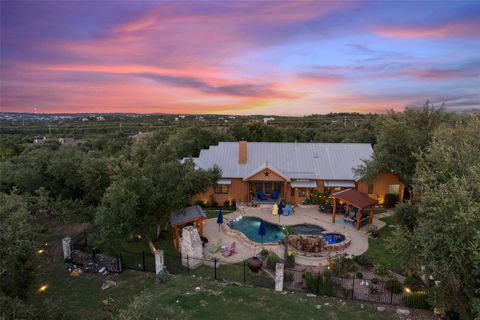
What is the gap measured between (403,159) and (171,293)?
782 inches

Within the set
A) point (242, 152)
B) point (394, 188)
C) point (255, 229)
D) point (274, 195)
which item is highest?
point (242, 152)

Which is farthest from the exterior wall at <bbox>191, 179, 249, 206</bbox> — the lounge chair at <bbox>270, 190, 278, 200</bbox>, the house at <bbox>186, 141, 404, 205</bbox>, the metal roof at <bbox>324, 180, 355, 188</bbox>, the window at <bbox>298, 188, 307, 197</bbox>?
the metal roof at <bbox>324, 180, 355, 188</bbox>

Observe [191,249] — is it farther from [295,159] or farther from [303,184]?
[295,159]

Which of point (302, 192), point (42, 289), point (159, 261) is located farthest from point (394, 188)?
point (42, 289)

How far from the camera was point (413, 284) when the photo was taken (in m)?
14.2

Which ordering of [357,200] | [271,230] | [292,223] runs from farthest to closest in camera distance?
[292,223]
[271,230]
[357,200]

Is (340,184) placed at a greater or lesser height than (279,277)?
greater

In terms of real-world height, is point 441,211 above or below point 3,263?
A: above

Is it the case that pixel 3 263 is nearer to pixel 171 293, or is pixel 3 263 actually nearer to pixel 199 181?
pixel 171 293

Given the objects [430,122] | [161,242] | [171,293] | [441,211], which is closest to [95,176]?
[161,242]

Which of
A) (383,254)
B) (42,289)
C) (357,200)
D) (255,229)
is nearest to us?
(42,289)

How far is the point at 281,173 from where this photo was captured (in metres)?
28.4

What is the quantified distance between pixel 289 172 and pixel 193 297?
59.4 feet

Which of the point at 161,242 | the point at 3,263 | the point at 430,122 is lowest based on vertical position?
the point at 161,242
